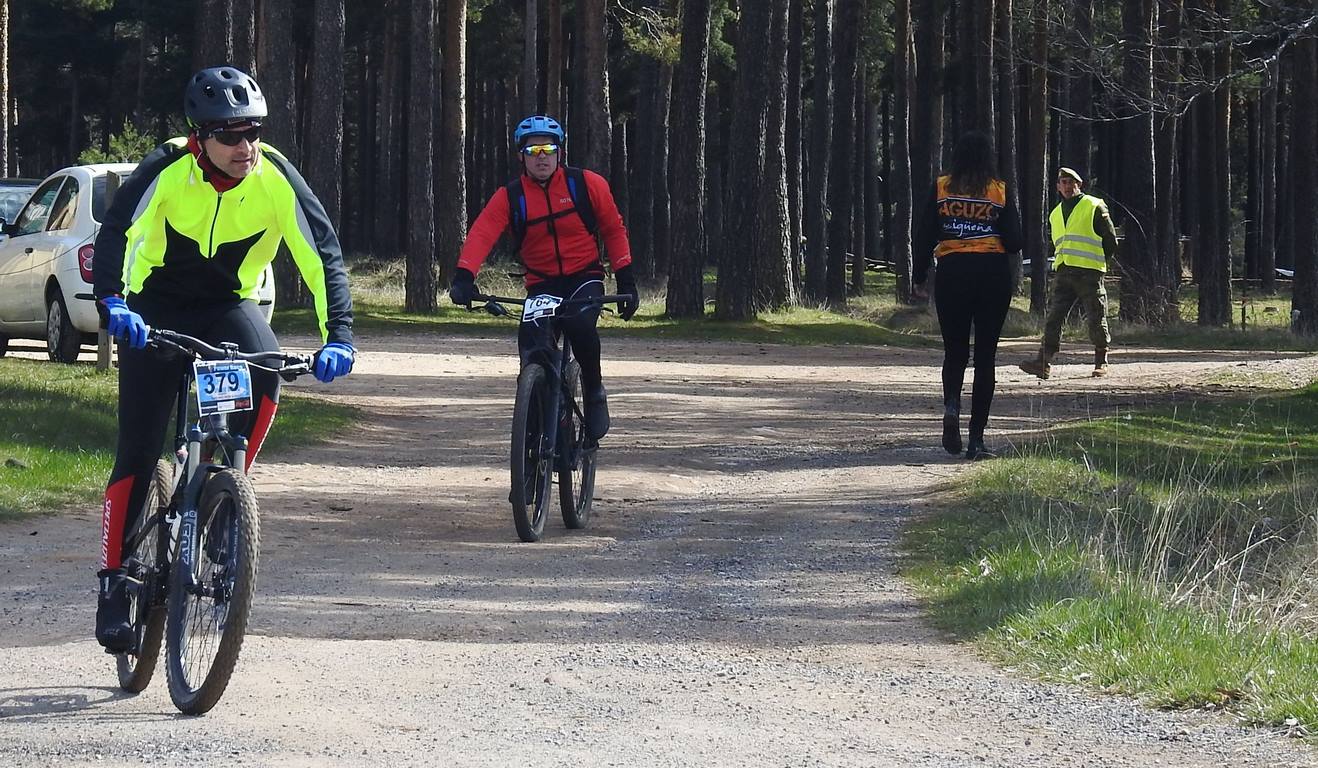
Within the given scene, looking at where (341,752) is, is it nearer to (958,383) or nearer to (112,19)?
(958,383)

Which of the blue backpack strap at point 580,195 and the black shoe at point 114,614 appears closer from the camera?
the black shoe at point 114,614

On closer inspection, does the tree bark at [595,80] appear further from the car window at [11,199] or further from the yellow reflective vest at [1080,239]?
the yellow reflective vest at [1080,239]

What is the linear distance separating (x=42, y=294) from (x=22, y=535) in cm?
972

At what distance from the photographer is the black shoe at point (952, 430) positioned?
12.7 m

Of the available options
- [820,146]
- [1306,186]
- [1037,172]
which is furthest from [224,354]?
[1037,172]

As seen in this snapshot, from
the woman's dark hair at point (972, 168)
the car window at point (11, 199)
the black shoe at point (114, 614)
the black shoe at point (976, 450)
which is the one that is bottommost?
the black shoe at point (976, 450)

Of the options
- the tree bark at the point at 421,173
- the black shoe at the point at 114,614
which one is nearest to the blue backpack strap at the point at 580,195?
the black shoe at the point at 114,614

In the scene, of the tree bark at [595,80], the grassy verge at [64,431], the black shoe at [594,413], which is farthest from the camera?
the tree bark at [595,80]

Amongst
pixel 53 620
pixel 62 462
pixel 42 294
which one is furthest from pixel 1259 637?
pixel 42 294

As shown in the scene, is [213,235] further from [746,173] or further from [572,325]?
[746,173]

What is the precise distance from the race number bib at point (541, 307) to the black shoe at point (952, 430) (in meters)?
4.31

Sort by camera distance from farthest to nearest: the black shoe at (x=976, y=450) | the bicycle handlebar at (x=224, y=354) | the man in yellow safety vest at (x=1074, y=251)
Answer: the man in yellow safety vest at (x=1074, y=251), the black shoe at (x=976, y=450), the bicycle handlebar at (x=224, y=354)

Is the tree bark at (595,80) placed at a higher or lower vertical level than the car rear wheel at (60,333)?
higher

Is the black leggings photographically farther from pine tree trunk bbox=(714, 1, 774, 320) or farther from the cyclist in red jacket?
pine tree trunk bbox=(714, 1, 774, 320)
